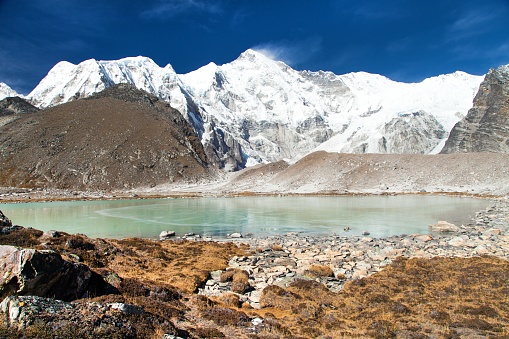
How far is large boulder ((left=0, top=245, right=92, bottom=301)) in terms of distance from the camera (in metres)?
9.08

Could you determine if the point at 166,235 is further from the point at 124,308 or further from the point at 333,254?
the point at 124,308

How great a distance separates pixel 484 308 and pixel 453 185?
9348 centimetres

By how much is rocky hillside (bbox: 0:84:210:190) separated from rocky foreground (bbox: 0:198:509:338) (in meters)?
113

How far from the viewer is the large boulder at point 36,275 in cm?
908

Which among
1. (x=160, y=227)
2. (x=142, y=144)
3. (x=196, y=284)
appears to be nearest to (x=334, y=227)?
(x=160, y=227)

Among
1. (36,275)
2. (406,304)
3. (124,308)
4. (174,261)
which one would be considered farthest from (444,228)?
(36,275)

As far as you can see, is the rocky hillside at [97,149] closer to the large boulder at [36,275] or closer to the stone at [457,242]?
the stone at [457,242]

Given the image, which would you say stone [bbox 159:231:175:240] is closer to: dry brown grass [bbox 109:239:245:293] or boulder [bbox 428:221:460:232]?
dry brown grass [bbox 109:239:245:293]

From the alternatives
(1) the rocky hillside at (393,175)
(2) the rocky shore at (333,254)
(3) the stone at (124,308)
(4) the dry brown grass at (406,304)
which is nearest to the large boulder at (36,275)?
(3) the stone at (124,308)

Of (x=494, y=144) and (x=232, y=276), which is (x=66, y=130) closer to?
(x=232, y=276)

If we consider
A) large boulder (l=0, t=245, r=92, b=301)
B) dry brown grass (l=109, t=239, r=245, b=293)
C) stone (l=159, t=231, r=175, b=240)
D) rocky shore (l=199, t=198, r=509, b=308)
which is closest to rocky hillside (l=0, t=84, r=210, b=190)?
stone (l=159, t=231, r=175, b=240)

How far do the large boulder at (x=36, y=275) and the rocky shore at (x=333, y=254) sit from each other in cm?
716

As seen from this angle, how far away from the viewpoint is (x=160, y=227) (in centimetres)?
4031

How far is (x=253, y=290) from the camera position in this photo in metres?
16.5
